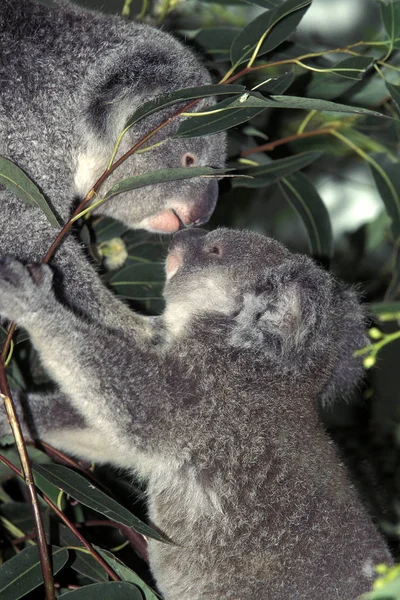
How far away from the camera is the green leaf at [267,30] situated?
2.34 m

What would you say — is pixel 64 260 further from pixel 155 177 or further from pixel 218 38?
pixel 218 38

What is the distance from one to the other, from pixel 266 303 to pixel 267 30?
0.90m

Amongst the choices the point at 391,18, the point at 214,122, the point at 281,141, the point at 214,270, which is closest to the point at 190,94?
the point at 214,122

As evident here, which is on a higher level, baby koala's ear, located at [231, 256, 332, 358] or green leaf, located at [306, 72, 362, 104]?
green leaf, located at [306, 72, 362, 104]

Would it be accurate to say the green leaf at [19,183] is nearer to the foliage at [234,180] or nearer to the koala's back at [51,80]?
the foliage at [234,180]

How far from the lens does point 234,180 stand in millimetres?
3154

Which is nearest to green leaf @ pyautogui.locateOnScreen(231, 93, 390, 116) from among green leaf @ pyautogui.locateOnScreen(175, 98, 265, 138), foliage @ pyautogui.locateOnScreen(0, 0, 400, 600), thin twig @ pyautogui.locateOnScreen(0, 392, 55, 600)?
foliage @ pyautogui.locateOnScreen(0, 0, 400, 600)

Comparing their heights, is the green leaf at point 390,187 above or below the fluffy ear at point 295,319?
above

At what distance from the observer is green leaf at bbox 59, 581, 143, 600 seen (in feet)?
6.86

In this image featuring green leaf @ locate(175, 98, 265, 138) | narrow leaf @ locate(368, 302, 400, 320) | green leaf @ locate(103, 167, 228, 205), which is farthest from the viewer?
narrow leaf @ locate(368, 302, 400, 320)

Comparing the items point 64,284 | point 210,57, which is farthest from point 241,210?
point 64,284

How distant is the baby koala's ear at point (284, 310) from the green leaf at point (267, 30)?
28.8 inches

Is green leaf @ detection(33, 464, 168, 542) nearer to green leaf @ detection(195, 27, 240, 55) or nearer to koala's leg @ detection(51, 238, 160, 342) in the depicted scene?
koala's leg @ detection(51, 238, 160, 342)

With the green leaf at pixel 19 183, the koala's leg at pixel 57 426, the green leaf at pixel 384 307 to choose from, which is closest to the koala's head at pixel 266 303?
the green leaf at pixel 384 307
